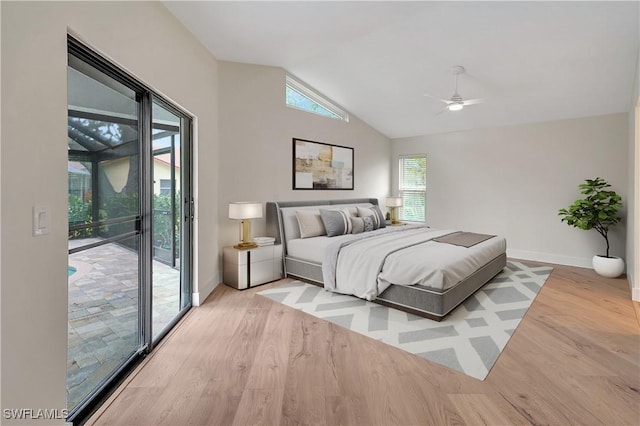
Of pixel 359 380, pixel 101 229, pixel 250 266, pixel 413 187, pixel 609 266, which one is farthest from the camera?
pixel 413 187

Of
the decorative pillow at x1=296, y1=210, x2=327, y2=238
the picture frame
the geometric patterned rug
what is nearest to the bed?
the decorative pillow at x1=296, y1=210, x2=327, y2=238

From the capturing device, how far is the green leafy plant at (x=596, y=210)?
4477mm

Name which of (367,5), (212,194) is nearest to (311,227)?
(212,194)

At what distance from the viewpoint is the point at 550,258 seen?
5.33m

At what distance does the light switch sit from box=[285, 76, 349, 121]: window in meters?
4.05

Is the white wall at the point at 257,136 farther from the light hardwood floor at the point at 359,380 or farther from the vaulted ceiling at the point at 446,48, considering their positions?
the light hardwood floor at the point at 359,380

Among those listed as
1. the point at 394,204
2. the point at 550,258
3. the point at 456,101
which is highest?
the point at 456,101

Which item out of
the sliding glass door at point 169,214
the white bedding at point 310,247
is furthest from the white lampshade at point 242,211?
the white bedding at point 310,247

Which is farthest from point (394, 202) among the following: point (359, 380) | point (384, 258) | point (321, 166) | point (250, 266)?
point (359, 380)

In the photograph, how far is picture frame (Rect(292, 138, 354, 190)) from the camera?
5.15 metres

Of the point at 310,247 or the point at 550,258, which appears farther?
the point at 550,258

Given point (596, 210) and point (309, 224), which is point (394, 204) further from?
point (596, 210)

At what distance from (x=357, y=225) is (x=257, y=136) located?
199 cm

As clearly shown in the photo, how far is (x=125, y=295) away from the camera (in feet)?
7.23
